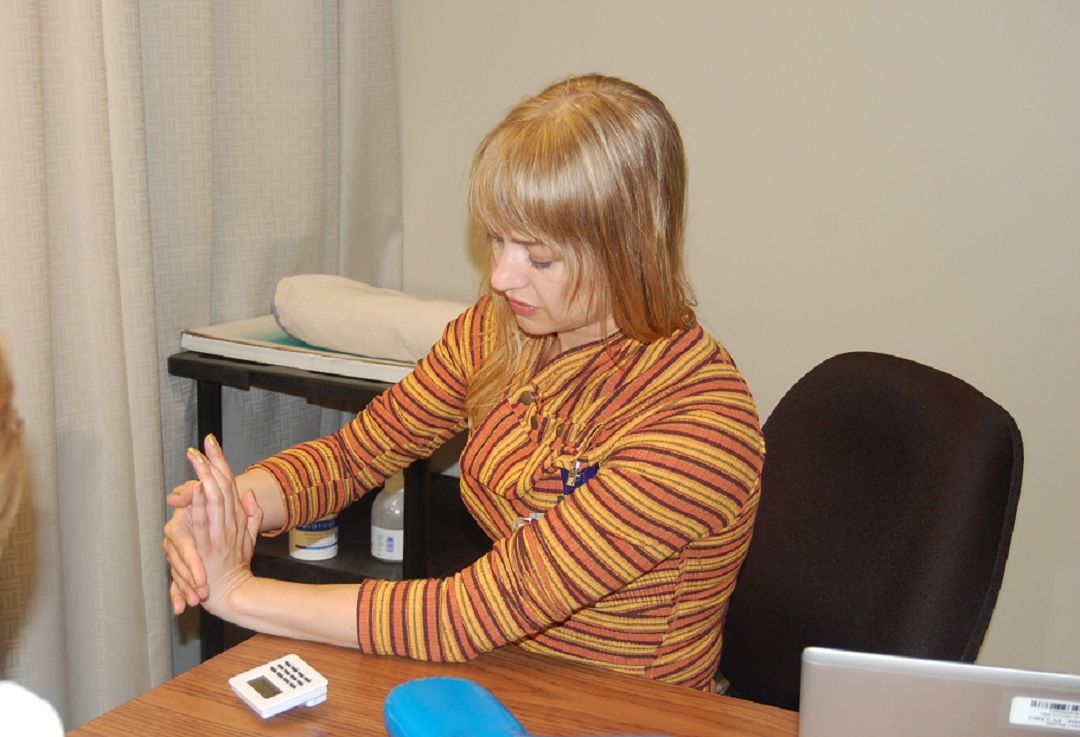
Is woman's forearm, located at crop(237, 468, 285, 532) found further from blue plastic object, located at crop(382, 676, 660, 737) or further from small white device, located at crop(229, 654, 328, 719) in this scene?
blue plastic object, located at crop(382, 676, 660, 737)

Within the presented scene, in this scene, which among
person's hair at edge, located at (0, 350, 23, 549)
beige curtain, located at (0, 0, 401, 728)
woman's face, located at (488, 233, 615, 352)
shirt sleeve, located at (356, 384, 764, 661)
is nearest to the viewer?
person's hair at edge, located at (0, 350, 23, 549)

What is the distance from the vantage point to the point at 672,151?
1.18 meters

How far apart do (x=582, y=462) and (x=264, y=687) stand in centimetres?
42

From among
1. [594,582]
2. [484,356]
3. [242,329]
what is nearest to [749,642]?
[594,582]

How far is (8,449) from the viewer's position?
0.60 meters

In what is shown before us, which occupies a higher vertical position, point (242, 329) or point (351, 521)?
point (242, 329)

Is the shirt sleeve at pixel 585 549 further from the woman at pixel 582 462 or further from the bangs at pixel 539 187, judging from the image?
the bangs at pixel 539 187

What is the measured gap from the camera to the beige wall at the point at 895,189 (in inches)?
69.2

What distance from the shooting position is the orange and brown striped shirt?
1063mm

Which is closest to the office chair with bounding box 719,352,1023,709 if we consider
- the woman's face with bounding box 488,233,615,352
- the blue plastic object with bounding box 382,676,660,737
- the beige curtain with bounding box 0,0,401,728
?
the woman's face with bounding box 488,233,615,352

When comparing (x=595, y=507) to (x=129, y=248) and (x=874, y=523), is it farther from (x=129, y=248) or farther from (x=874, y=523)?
(x=129, y=248)

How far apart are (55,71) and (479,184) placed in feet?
2.63

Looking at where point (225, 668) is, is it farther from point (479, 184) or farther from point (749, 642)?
point (749, 642)

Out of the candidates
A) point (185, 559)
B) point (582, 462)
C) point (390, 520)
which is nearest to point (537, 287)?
point (582, 462)
